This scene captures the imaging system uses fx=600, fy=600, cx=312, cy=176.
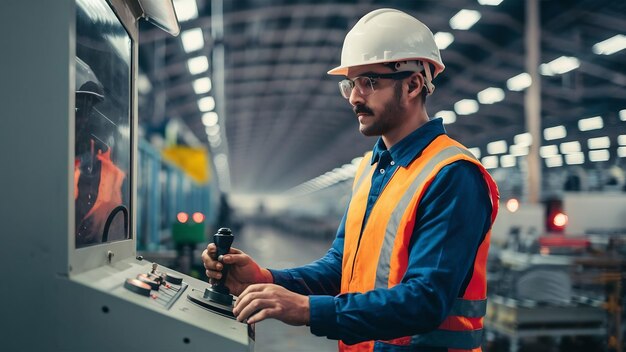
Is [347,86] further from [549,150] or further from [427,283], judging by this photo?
[549,150]

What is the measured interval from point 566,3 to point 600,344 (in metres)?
9.81

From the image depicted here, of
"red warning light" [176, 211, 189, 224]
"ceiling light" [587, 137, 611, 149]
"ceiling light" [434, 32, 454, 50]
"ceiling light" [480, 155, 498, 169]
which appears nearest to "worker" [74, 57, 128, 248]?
"red warning light" [176, 211, 189, 224]

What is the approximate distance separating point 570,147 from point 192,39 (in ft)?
55.6

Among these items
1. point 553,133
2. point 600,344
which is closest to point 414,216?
point 600,344

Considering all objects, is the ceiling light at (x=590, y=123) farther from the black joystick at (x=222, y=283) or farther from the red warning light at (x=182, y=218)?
the black joystick at (x=222, y=283)

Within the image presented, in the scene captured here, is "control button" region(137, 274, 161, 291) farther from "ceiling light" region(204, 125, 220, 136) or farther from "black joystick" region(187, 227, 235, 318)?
"ceiling light" region(204, 125, 220, 136)

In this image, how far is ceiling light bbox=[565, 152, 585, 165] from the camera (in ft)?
84.1

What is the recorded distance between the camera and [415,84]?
1786 mm

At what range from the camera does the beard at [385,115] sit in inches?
69.4

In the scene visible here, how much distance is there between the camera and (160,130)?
1172 centimetres

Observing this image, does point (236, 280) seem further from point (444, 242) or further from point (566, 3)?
point (566, 3)

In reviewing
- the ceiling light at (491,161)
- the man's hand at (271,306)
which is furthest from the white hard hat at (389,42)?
the ceiling light at (491,161)

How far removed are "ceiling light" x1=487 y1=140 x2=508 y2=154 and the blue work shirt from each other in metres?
Result: 26.8

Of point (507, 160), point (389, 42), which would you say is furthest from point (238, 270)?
point (507, 160)
